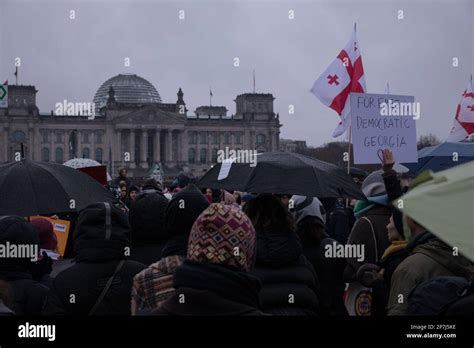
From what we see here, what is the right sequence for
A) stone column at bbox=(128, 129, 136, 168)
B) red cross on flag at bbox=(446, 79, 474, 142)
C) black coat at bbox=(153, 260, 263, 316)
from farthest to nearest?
stone column at bbox=(128, 129, 136, 168) → red cross on flag at bbox=(446, 79, 474, 142) → black coat at bbox=(153, 260, 263, 316)

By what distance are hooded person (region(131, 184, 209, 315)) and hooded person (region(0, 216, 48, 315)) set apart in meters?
0.78

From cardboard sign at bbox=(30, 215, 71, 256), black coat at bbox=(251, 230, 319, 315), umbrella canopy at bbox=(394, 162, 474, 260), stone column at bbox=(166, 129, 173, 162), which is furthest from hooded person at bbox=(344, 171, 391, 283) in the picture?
stone column at bbox=(166, 129, 173, 162)

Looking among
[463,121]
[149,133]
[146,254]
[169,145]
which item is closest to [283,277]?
[146,254]

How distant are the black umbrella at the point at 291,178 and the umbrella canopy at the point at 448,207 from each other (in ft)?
9.90

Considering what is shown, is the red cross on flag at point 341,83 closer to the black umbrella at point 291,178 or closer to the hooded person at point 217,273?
the black umbrella at point 291,178

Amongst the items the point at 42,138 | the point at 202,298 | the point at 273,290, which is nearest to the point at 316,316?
the point at 273,290

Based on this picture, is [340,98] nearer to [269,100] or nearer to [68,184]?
[68,184]

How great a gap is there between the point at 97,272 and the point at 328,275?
1953mm

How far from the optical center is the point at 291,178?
17.7 feet

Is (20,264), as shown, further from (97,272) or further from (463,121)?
(463,121)

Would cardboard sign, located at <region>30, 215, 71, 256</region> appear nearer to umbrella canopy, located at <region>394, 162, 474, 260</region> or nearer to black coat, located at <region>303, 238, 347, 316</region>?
black coat, located at <region>303, 238, 347, 316</region>

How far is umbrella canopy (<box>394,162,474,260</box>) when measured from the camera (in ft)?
6.93

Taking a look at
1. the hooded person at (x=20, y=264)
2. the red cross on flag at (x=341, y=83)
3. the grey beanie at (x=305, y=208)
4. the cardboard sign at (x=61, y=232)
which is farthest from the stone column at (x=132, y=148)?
the hooded person at (x=20, y=264)

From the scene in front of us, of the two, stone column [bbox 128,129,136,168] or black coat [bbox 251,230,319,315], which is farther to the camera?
stone column [bbox 128,129,136,168]
